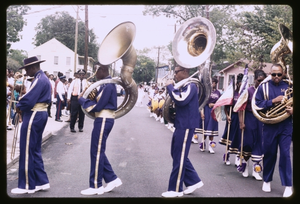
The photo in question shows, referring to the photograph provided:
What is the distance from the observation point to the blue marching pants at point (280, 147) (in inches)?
213

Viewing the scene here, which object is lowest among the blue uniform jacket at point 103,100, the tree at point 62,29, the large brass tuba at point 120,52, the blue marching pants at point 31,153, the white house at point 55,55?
the blue marching pants at point 31,153

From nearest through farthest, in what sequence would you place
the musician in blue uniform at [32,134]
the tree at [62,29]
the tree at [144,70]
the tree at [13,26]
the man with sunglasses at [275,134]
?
the musician in blue uniform at [32,134] → the man with sunglasses at [275,134] → the tree at [13,26] → the tree at [62,29] → the tree at [144,70]

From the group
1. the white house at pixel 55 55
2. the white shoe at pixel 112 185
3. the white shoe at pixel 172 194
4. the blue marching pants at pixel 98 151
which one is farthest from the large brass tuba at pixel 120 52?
the white house at pixel 55 55

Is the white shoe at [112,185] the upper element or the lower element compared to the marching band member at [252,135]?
lower

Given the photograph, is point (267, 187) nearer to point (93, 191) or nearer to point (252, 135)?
point (252, 135)

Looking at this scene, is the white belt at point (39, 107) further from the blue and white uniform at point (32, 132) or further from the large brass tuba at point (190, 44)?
the large brass tuba at point (190, 44)

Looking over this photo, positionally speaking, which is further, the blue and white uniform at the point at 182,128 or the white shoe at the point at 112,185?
the white shoe at the point at 112,185

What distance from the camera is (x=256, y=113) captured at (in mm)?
5816

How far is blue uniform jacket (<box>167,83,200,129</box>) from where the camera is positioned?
5125 millimetres

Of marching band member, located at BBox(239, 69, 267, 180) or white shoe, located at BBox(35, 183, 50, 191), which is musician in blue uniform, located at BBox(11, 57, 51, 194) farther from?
marching band member, located at BBox(239, 69, 267, 180)

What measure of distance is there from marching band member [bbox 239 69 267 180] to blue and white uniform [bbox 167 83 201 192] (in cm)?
194

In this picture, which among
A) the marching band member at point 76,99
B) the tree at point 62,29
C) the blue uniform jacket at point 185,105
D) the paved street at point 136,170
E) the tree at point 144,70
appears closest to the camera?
the blue uniform jacket at point 185,105

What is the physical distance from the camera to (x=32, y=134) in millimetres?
5301

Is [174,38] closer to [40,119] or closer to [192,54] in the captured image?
[192,54]
